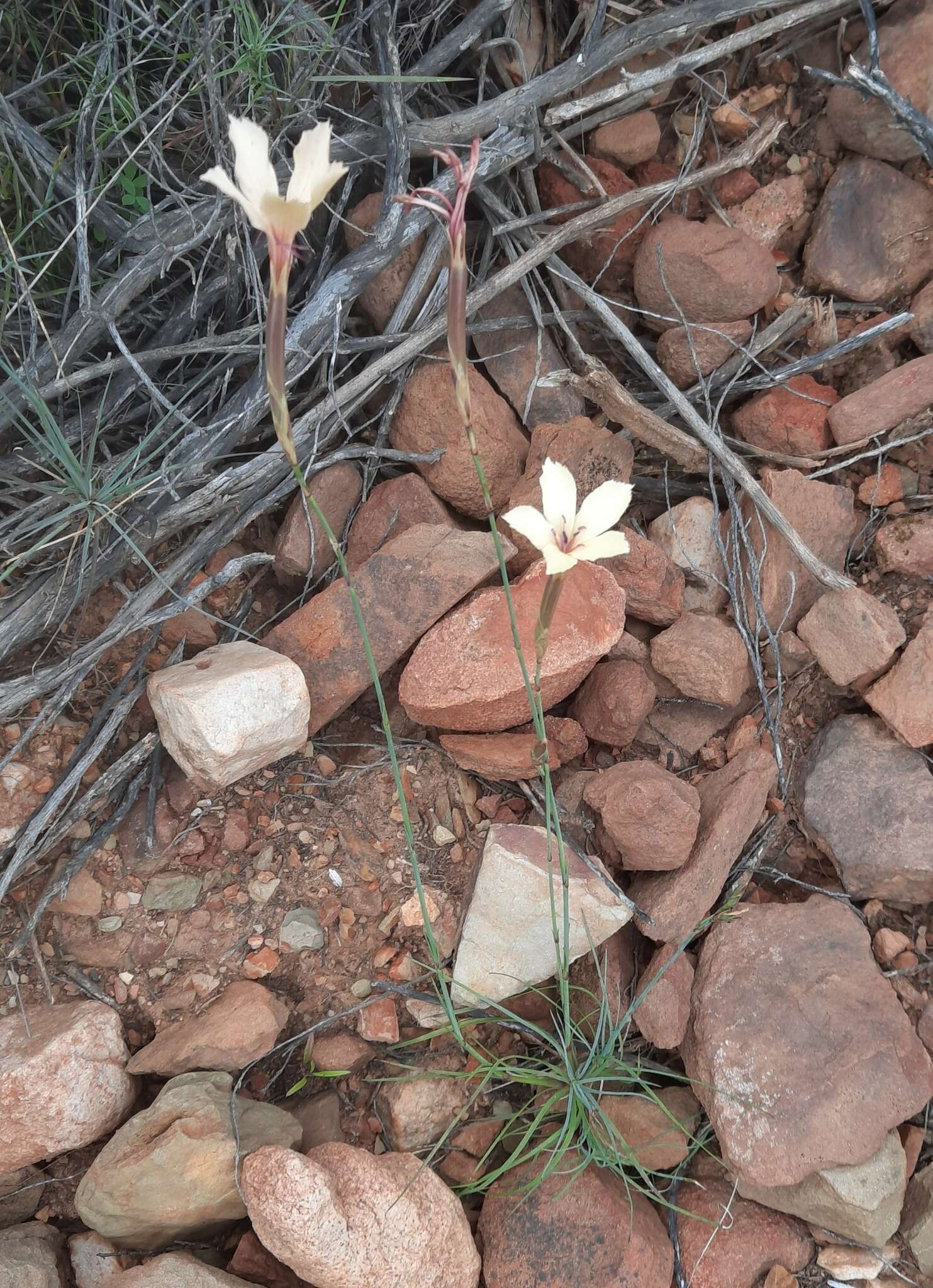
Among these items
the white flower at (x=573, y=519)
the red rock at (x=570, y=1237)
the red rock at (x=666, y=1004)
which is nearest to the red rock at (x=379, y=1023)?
the red rock at (x=570, y=1237)

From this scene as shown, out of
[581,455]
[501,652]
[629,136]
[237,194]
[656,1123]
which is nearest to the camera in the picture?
[237,194]

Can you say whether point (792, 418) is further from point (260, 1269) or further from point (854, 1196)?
point (260, 1269)

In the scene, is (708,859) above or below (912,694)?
below

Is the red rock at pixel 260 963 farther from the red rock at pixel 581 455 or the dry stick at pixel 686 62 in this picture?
the dry stick at pixel 686 62

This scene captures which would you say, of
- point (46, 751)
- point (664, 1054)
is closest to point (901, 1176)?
point (664, 1054)

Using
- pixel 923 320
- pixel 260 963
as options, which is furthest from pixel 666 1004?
pixel 923 320

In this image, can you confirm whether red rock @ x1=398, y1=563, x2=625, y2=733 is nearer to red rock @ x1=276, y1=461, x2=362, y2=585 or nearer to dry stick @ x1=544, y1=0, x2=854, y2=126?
red rock @ x1=276, y1=461, x2=362, y2=585
